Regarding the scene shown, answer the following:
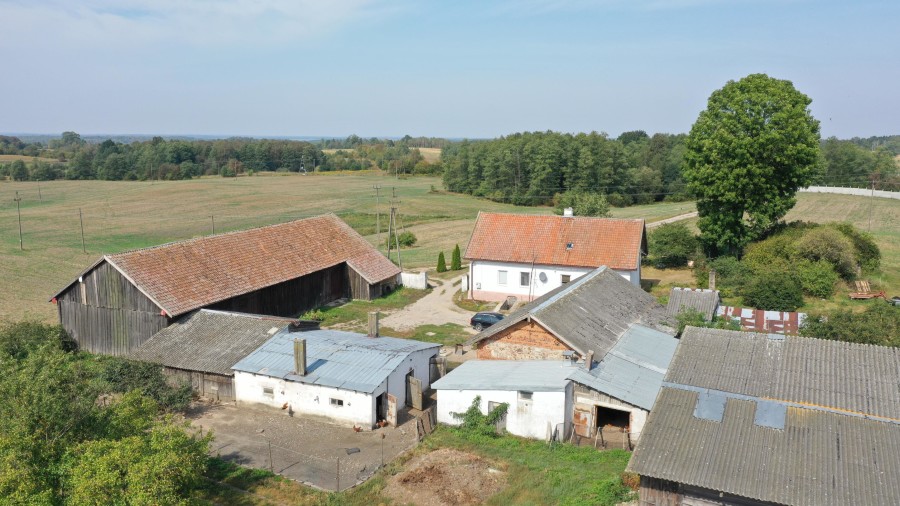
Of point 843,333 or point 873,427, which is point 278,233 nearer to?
point 843,333

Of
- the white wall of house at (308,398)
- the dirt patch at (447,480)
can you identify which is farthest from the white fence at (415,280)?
the dirt patch at (447,480)

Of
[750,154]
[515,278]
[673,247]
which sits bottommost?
[515,278]

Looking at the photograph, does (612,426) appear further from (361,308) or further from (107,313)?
(107,313)

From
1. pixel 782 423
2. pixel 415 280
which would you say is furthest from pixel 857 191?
pixel 782 423

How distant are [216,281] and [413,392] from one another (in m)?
14.1

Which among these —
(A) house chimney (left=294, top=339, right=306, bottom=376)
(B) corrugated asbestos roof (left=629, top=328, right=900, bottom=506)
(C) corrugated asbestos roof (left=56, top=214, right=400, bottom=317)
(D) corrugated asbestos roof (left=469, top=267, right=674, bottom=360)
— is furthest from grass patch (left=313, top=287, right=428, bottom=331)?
(B) corrugated asbestos roof (left=629, top=328, right=900, bottom=506)

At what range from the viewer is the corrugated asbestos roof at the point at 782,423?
1546 centimetres

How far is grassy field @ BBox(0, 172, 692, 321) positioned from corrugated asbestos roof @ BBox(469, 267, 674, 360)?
79.1 feet

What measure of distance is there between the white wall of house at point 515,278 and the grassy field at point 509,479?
21.1 m

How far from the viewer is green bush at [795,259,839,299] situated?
4156cm

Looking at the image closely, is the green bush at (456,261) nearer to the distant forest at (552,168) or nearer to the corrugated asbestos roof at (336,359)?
the corrugated asbestos roof at (336,359)

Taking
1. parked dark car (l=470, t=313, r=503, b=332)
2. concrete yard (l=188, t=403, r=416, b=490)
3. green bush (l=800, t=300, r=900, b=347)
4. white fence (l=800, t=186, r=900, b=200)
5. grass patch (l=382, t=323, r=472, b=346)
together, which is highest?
white fence (l=800, t=186, r=900, b=200)

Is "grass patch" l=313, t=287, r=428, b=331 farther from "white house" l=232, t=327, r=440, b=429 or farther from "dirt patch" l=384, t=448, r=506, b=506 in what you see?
"dirt patch" l=384, t=448, r=506, b=506

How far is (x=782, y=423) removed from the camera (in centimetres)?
1741
